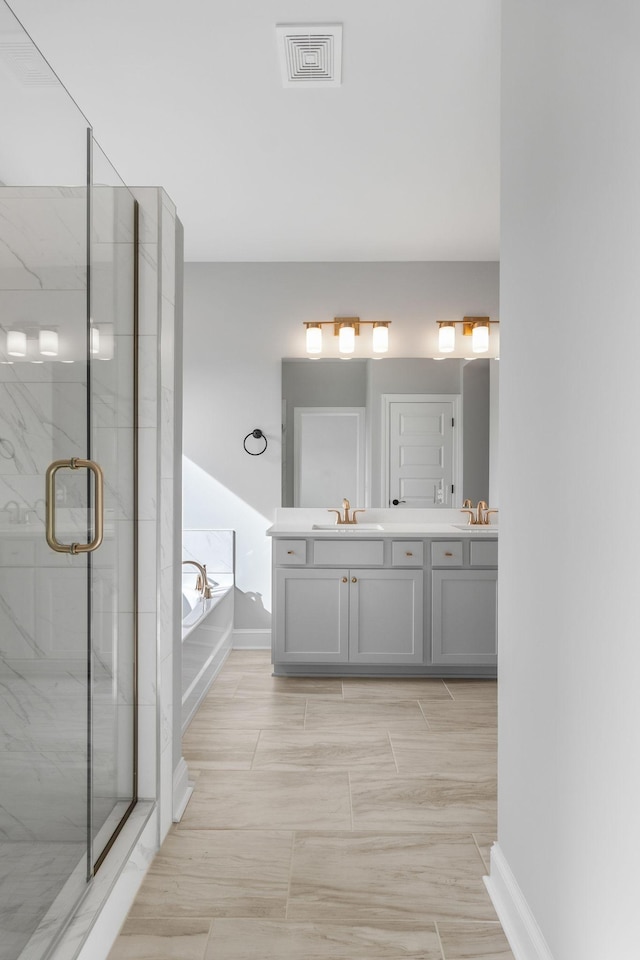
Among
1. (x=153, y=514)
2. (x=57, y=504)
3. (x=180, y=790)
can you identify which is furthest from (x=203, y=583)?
(x=57, y=504)

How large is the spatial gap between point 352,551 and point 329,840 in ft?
6.33

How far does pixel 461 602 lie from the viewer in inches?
156

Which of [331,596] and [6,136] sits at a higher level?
[6,136]

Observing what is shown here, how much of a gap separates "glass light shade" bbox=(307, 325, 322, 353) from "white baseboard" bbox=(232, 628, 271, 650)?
188 cm

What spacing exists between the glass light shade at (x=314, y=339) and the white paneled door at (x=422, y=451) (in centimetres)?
56

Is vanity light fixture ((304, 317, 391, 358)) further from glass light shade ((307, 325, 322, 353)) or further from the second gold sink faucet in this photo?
the second gold sink faucet

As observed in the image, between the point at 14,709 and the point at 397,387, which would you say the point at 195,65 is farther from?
the point at 397,387

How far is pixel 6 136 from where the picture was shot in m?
1.21

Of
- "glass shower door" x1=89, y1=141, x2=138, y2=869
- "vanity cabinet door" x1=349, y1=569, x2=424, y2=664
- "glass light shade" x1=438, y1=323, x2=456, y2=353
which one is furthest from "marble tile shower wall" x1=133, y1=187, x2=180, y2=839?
"glass light shade" x1=438, y1=323, x2=456, y2=353

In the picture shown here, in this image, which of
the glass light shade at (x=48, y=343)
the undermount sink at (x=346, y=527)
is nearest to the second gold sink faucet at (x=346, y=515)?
the undermount sink at (x=346, y=527)

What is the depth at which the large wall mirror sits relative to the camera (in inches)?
176

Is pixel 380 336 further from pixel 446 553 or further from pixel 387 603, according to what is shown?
pixel 387 603

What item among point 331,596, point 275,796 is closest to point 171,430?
point 275,796

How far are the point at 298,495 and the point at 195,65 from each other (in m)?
2.66
